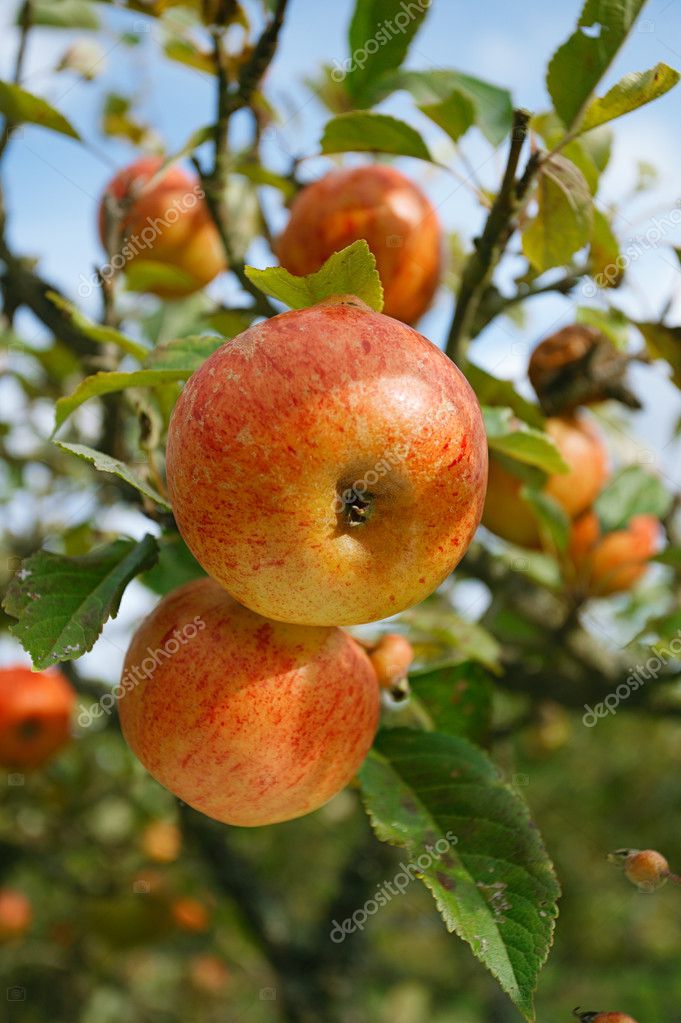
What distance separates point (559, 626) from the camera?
2.17 metres

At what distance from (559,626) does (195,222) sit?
137cm

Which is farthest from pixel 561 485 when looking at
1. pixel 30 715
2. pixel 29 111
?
pixel 30 715

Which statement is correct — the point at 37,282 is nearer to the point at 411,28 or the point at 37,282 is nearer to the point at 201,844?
the point at 411,28

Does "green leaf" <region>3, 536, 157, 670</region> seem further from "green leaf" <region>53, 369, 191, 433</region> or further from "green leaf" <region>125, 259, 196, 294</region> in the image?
"green leaf" <region>125, 259, 196, 294</region>

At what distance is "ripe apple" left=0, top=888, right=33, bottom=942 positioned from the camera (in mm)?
3615

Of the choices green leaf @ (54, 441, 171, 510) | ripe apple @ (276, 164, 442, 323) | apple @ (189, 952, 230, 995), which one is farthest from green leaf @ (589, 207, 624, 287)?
apple @ (189, 952, 230, 995)

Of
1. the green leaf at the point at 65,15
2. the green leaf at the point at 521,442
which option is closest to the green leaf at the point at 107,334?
the green leaf at the point at 521,442

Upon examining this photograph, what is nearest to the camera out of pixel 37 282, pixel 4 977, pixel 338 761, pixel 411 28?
pixel 338 761

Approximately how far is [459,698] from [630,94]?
3.00 feet

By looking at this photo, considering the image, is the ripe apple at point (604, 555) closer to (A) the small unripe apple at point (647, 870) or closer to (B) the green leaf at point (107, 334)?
(A) the small unripe apple at point (647, 870)

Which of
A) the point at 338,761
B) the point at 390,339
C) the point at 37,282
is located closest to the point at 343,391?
the point at 390,339

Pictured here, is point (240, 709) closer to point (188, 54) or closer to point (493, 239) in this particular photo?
point (493, 239)

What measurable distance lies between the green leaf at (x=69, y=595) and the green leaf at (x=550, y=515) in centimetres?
88

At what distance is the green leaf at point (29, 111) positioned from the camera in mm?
1434
